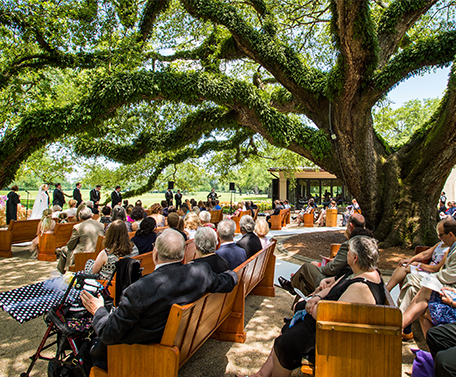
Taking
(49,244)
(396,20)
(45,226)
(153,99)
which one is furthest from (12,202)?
(396,20)

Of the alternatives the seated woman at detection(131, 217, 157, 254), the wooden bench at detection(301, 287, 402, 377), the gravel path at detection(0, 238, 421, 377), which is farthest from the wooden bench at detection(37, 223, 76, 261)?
the wooden bench at detection(301, 287, 402, 377)

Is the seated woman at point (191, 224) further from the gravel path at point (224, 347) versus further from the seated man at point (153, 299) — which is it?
the seated man at point (153, 299)

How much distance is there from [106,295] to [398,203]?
348 inches

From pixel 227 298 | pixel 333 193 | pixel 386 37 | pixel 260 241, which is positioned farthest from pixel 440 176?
pixel 333 193

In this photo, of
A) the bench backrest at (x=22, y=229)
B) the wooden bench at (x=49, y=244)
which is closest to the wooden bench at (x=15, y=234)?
the bench backrest at (x=22, y=229)

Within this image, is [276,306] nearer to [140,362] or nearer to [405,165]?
[140,362]

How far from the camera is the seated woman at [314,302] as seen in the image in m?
2.47

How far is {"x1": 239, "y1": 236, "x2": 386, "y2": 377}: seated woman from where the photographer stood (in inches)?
97.3

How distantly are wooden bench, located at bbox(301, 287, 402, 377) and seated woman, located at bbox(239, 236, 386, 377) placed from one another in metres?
0.25

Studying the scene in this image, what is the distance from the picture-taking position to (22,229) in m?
8.92

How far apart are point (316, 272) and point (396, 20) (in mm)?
9151

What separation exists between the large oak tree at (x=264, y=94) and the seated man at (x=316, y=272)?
16.2 feet

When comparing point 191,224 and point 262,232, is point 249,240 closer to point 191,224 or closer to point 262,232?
point 262,232

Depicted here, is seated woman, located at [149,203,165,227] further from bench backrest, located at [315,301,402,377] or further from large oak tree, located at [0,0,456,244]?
bench backrest, located at [315,301,402,377]
